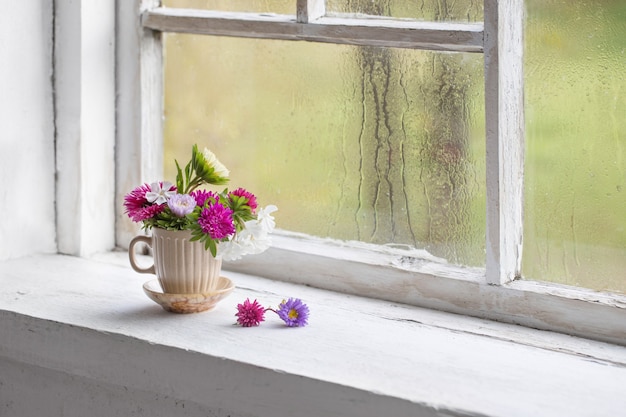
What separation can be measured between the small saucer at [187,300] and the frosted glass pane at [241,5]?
464 mm

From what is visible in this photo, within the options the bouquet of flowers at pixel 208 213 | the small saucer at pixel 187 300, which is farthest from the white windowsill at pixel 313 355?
the bouquet of flowers at pixel 208 213

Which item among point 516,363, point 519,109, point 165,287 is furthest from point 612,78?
point 165,287

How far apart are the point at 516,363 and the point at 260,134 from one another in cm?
62

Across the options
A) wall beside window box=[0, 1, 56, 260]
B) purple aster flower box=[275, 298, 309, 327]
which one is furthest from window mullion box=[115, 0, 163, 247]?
purple aster flower box=[275, 298, 309, 327]

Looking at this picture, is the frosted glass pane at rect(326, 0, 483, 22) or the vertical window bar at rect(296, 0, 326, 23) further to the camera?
the vertical window bar at rect(296, 0, 326, 23)

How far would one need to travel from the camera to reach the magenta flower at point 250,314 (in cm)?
131

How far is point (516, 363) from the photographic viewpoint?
3.89 feet

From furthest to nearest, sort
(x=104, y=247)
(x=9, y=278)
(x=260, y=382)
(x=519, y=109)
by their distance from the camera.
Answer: (x=104, y=247), (x=9, y=278), (x=519, y=109), (x=260, y=382)

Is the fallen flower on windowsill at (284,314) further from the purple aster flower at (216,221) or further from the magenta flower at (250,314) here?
the purple aster flower at (216,221)

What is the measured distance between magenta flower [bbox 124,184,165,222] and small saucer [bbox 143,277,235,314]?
0.37 ft

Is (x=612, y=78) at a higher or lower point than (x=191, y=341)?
higher

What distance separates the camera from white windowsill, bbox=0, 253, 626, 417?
109 cm

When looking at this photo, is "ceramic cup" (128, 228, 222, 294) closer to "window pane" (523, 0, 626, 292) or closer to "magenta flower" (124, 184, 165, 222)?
"magenta flower" (124, 184, 165, 222)

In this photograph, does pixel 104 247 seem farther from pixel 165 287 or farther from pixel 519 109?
pixel 519 109
